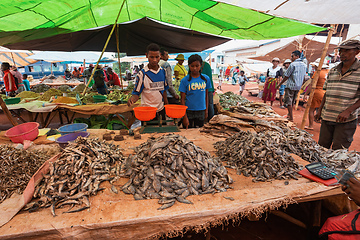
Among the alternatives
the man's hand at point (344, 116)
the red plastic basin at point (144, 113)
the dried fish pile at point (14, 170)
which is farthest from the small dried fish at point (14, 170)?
the man's hand at point (344, 116)

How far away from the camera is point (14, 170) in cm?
165

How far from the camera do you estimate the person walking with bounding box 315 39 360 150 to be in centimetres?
269

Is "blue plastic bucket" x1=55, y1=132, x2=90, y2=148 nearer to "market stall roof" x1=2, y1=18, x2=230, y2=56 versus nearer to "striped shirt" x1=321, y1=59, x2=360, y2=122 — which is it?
"striped shirt" x1=321, y1=59, x2=360, y2=122

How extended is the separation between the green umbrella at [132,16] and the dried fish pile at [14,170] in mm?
2872

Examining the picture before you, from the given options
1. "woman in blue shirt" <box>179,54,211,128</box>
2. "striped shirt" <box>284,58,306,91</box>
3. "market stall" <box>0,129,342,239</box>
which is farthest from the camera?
"striped shirt" <box>284,58,306,91</box>

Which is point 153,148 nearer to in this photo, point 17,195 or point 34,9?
point 17,195

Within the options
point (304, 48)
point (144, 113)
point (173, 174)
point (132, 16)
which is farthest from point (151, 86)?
point (304, 48)

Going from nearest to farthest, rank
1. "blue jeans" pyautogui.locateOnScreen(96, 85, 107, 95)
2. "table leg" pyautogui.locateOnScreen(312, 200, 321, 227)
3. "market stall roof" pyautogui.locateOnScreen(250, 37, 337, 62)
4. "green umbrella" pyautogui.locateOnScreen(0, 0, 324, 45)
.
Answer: "table leg" pyautogui.locateOnScreen(312, 200, 321, 227)
"green umbrella" pyautogui.locateOnScreen(0, 0, 324, 45)
"blue jeans" pyautogui.locateOnScreen(96, 85, 107, 95)
"market stall roof" pyautogui.locateOnScreen(250, 37, 337, 62)

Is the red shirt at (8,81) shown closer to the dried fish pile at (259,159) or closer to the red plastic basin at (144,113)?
the red plastic basin at (144,113)

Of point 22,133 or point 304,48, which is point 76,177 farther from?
point 304,48

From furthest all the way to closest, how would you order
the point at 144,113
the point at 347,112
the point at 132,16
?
the point at 132,16, the point at 347,112, the point at 144,113

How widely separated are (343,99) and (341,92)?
0.40 ft

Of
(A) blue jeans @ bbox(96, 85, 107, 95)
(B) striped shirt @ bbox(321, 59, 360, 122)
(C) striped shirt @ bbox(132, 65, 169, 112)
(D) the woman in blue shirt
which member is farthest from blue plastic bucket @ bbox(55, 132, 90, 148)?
(A) blue jeans @ bbox(96, 85, 107, 95)

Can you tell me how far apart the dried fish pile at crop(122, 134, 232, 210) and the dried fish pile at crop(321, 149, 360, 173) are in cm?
147
